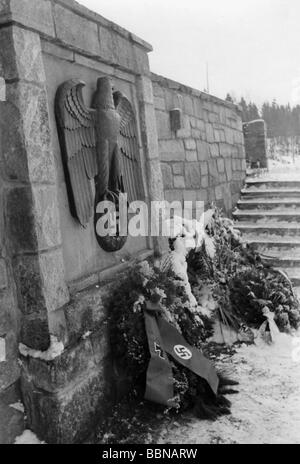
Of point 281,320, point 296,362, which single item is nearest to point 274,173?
point 281,320

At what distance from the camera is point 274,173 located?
8531mm

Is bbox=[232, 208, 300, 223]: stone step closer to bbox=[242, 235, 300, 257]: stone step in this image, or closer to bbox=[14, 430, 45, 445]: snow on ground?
bbox=[242, 235, 300, 257]: stone step

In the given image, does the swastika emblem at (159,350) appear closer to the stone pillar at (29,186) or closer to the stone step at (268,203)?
the stone pillar at (29,186)

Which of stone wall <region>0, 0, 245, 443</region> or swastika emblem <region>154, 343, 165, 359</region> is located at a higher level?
stone wall <region>0, 0, 245, 443</region>

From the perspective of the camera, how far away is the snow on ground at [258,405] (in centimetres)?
243

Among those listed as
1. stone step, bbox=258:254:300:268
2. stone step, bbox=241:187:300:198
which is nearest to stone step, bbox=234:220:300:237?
stone step, bbox=258:254:300:268

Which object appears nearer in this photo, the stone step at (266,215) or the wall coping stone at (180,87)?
the wall coping stone at (180,87)

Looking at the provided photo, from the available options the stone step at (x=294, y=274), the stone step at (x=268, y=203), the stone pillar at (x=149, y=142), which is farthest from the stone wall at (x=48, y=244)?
the stone step at (x=268, y=203)

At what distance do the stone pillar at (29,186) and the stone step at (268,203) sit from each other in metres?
5.36

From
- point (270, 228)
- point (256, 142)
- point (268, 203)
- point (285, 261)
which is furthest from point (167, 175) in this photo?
point (256, 142)

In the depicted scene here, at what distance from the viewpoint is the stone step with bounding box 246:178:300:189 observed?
7492 millimetres

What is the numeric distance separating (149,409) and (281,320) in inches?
69.2

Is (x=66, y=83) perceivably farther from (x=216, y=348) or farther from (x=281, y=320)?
(x=281, y=320)

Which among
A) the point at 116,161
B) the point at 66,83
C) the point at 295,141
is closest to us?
the point at 66,83
